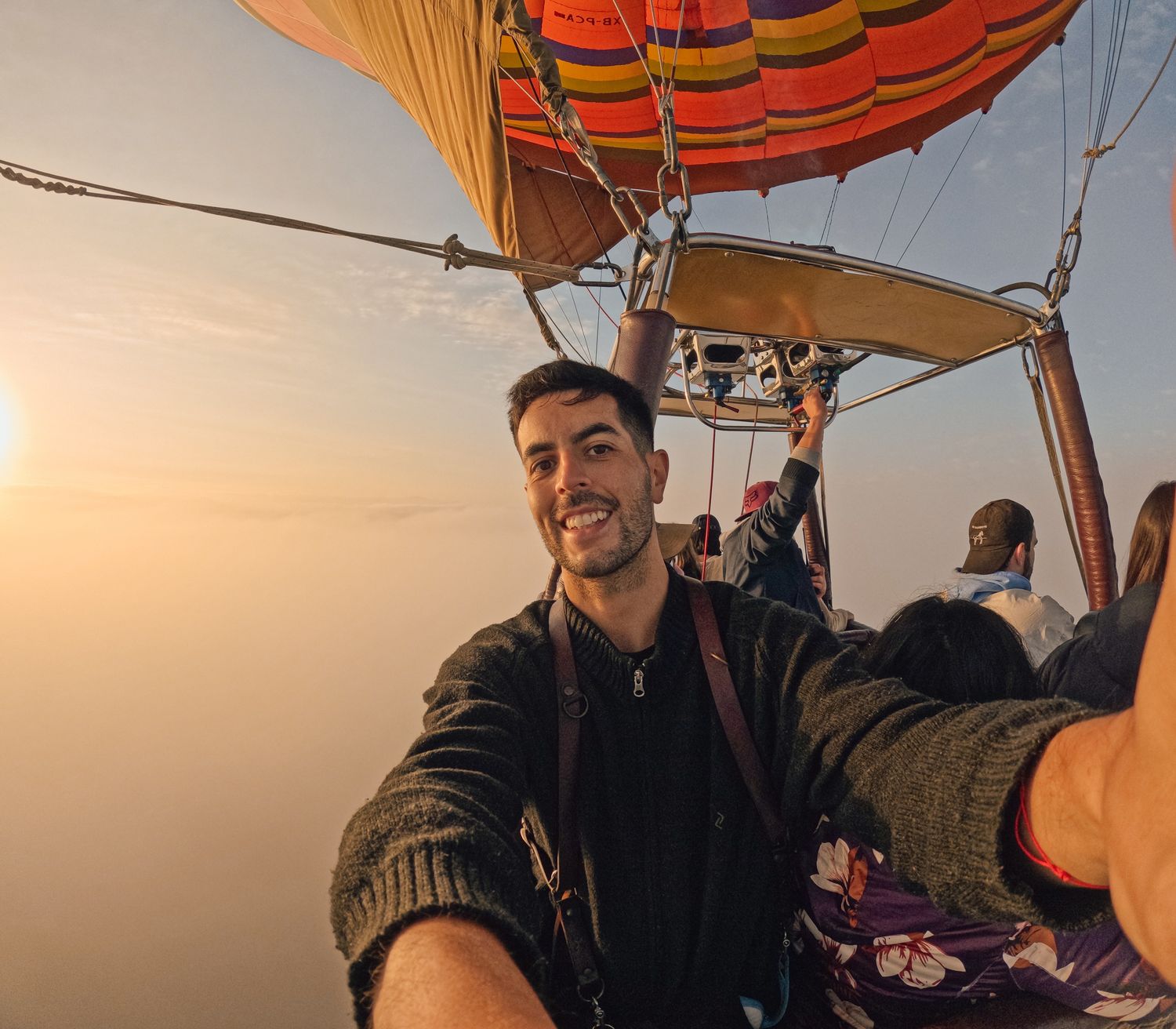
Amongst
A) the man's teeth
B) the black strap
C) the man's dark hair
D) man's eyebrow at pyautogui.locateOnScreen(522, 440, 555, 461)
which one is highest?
the man's dark hair

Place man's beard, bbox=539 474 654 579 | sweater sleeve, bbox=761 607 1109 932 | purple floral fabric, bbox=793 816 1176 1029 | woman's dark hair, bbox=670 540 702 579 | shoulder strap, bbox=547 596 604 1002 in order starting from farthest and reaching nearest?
woman's dark hair, bbox=670 540 702 579 → man's beard, bbox=539 474 654 579 → shoulder strap, bbox=547 596 604 1002 → purple floral fabric, bbox=793 816 1176 1029 → sweater sleeve, bbox=761 607 1109 932

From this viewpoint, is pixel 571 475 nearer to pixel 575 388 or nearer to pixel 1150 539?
pixel 575 388

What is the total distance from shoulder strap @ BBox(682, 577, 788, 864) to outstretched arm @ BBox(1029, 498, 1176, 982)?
593mm

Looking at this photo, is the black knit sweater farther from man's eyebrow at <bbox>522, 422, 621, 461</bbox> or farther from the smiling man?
man's eyebrow at <bbox>522, 422, 621, 461</bbox>

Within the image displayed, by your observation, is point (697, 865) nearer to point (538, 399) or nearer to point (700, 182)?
point (538, 399)

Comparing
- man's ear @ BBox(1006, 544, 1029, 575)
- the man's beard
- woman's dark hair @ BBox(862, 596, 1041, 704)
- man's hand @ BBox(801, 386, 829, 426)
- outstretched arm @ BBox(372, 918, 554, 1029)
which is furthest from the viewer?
man's hand @ BBox(801, 386, 829, 426)

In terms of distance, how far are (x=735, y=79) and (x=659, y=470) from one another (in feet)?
18.8

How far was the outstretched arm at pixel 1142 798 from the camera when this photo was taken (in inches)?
18.9

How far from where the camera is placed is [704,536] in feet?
10.3

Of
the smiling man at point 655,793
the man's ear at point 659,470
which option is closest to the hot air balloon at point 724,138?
the man's ear at point 659,470

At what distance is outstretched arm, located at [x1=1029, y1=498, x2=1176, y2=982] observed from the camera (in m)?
0.48

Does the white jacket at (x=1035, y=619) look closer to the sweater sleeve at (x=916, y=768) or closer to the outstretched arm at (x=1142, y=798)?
the sweater sleeve at (x=916, y=768)

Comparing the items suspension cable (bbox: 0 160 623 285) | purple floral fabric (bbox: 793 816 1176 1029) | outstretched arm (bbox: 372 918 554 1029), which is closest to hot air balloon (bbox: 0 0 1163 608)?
suspension cable (bbox: 0 160 623 285)

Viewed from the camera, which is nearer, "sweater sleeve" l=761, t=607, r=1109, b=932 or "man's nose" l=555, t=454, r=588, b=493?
"sweater sleeve" l=761, t=607, r=1109, b=932
